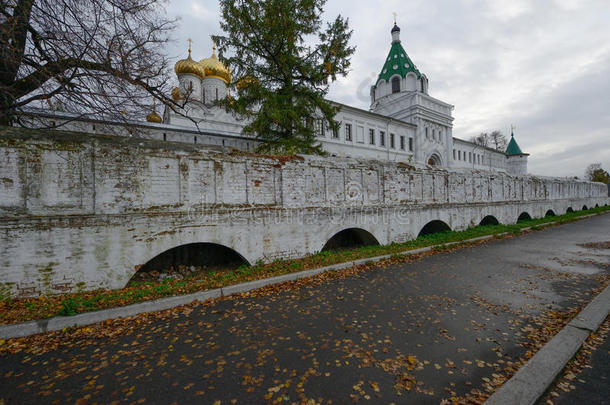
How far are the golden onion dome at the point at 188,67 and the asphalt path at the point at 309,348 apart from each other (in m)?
27.0

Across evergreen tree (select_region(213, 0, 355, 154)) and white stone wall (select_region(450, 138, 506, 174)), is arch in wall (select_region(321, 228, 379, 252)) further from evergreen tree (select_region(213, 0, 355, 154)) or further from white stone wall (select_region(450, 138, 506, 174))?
white stone wall (select_region(450, 138, 506, 174))

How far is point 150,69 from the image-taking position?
662 cm

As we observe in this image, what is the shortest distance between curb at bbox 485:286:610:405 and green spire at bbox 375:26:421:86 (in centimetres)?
4276

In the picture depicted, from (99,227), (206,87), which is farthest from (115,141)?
(206,87)

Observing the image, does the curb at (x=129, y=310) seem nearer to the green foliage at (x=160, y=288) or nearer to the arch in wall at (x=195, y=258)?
the green foliage at (x=160, y=288)

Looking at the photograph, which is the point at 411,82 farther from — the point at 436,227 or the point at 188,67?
the point at 436,227

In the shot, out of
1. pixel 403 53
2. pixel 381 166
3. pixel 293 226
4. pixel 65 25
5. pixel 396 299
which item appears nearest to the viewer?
pixel 396 299

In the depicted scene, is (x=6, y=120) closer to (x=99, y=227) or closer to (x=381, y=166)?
(x=99, y=227)

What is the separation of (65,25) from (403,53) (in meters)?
46.1

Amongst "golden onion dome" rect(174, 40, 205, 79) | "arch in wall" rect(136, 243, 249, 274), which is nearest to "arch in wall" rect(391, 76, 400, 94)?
"golden onion dome" rect(174, 40, 205, 79)

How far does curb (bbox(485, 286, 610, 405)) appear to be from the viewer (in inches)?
97.3

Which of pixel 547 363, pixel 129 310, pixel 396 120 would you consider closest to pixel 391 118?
pixel 396 120

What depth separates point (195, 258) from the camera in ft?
25.9

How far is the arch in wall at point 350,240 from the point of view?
10281 mm
